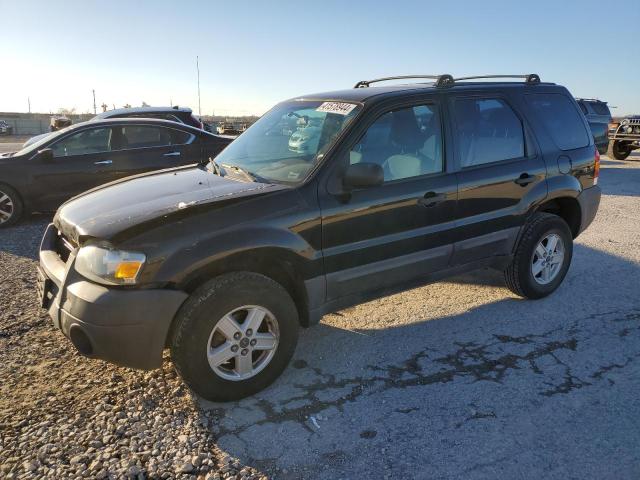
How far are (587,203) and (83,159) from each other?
6.56m

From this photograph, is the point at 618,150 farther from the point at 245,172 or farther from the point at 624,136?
the point at 245,172

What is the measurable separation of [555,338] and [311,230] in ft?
7.00

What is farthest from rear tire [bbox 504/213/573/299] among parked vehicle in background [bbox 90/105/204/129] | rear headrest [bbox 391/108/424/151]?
parked vehicle in background [bbox 90/105/204/129]

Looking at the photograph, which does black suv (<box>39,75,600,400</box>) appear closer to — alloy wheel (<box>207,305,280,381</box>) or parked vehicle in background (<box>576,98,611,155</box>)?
alloy wheel (<box>207,305,280,381</box>)

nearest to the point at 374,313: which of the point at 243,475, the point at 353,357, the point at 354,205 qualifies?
the point at 353,357

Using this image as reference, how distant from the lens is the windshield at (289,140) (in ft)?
11.3


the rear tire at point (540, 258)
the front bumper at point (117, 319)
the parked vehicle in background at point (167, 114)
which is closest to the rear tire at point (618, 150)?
the parked vehicle in background at point (167, 114)

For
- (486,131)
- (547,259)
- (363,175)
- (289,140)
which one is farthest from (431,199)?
(547,259)

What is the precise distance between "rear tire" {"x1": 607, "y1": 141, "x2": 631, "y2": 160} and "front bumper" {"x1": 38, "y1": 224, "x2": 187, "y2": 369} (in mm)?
18299

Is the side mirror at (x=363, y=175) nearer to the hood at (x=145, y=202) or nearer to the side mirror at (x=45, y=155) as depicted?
the hood at (x=145, y=202)

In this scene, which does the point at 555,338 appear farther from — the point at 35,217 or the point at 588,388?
the point at 35,217

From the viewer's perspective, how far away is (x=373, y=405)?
301 centimetres

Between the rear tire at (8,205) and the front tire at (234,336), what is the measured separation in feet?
18.5

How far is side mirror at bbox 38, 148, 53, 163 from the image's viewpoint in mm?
7199
